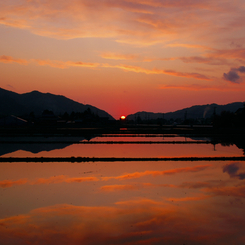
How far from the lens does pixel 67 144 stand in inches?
1501

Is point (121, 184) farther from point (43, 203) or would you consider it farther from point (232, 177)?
point (232, 177)

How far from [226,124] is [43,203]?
247 feet

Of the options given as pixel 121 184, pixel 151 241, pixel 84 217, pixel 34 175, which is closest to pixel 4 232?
pixel 84 217

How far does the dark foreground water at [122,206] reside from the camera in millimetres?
9648

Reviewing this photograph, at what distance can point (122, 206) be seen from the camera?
12.6m

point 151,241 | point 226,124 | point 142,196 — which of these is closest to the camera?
point 151,241

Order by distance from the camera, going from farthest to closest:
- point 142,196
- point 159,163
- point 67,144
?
1. point 67,144
2. point 159,163
3. point 142,196

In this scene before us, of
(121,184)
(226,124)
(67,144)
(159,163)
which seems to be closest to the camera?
(121,184)

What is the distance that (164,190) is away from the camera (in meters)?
15.1

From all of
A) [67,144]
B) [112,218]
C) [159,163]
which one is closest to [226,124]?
[67,144]

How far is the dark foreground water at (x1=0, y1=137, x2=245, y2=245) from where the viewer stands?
380 inches

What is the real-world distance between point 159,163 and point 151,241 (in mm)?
14445

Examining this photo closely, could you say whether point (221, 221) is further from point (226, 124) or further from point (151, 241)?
point (226, 124)

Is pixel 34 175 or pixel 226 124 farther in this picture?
pixel 226 124
